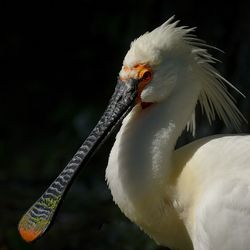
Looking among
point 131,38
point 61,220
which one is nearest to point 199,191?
point 61,220

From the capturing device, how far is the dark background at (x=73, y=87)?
21.9ft

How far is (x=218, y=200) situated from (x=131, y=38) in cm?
406

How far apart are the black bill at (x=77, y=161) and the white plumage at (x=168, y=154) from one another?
0.07 m

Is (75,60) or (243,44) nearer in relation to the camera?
(243,44)

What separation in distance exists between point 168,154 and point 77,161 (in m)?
0.57

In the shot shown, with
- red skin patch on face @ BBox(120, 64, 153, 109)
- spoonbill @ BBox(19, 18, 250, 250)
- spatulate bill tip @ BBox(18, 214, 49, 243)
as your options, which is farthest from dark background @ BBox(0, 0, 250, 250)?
red skin patch on face @ BBox(120, 64, 153, 109)

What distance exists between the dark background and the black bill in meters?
1.78

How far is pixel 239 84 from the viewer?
6.53 meters

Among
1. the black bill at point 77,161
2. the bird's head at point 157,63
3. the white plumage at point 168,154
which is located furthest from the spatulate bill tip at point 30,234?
the bird's head at point 157,63

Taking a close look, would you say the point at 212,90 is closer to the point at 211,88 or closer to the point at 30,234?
the point at 211,88

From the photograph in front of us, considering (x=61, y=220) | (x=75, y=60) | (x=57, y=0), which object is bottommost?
(x=61, y=220)

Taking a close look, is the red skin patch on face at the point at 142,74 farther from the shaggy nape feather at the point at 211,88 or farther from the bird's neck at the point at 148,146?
the shaggy nape feather at the point at 211,88

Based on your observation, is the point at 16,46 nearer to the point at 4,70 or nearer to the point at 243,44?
the point at 4,70

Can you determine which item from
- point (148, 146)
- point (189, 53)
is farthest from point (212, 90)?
point (148, 146)
